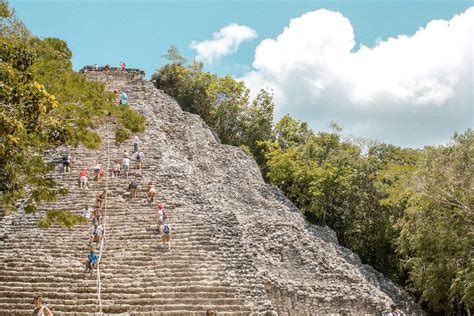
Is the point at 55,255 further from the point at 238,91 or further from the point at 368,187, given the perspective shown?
the point at 238,91

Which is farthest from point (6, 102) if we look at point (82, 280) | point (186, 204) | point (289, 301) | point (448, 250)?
point (448, 250)

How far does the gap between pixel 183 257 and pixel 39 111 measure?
5.58 m

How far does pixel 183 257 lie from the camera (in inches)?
500

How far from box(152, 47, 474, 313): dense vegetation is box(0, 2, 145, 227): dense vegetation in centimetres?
1207

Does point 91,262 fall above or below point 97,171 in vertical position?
below

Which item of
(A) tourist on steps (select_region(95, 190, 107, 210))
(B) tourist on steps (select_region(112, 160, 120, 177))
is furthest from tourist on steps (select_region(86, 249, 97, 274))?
(B) tourist on steps (select_region(112, 160, 120, 177))

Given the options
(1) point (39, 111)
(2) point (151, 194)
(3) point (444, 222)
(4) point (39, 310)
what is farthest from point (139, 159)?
(3) point (444, 222)

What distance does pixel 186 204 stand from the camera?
15555 mm

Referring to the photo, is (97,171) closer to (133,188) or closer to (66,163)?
(66,163)

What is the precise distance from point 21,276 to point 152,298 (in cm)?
328

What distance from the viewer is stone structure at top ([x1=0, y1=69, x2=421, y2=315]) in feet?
37.3

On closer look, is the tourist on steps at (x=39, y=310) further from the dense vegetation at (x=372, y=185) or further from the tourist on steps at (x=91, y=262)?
the dense vegetation at (x=372, y=185)

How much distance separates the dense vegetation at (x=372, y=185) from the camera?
18.5 metres

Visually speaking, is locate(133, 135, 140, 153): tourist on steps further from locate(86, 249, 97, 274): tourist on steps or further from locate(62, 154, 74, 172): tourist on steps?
locate(86, 249, 97, 274): tourist on steps
